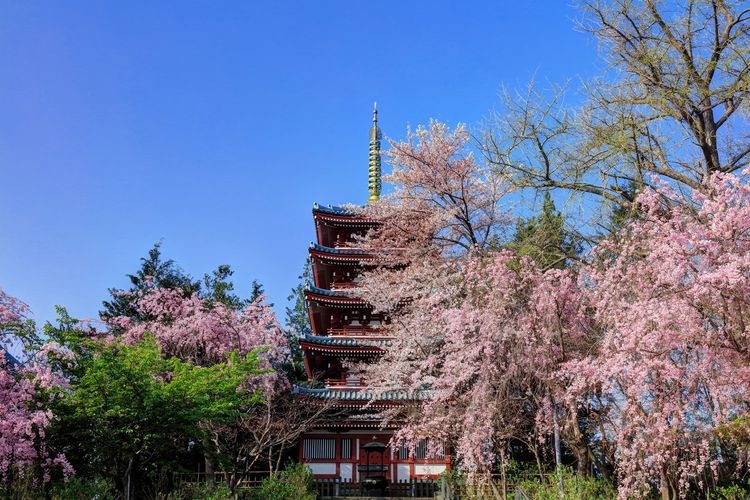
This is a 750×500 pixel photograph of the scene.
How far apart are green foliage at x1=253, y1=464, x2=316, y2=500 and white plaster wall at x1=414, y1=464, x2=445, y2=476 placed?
4076 mm

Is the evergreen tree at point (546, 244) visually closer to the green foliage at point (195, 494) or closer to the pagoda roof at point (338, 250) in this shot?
the green foliage at point (195, 494)

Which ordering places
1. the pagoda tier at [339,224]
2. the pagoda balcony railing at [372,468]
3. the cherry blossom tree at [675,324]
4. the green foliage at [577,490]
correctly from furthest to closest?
the pagoda tier at [339,224] < the pagoda balcony railing at [372,468] < the green foliage at [577,490] < the cherry blossom tree at [675,324]

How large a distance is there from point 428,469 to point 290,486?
6169 millimetres

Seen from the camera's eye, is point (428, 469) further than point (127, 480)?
Yes

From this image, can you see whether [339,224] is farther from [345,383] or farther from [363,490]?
[363,490]

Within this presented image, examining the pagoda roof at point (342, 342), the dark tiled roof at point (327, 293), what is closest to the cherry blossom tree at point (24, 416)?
the pagoda roof at point (342, 342)

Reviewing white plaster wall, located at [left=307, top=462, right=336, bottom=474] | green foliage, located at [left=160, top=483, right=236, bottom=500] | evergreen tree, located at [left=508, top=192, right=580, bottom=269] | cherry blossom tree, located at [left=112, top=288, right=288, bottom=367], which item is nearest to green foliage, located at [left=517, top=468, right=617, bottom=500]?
evergreen tree, located at [left=508, top=192, right=580, bottom=269]

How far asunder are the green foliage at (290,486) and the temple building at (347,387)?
236 centimetres

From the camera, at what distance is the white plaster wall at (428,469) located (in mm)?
23109

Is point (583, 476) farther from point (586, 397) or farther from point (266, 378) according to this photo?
point (266, 378)

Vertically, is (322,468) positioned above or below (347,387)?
below

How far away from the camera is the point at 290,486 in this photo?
61.9ft

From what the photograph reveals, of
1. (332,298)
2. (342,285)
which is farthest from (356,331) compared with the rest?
(342,285)

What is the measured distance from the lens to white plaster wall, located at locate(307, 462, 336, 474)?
2348 centimetres
